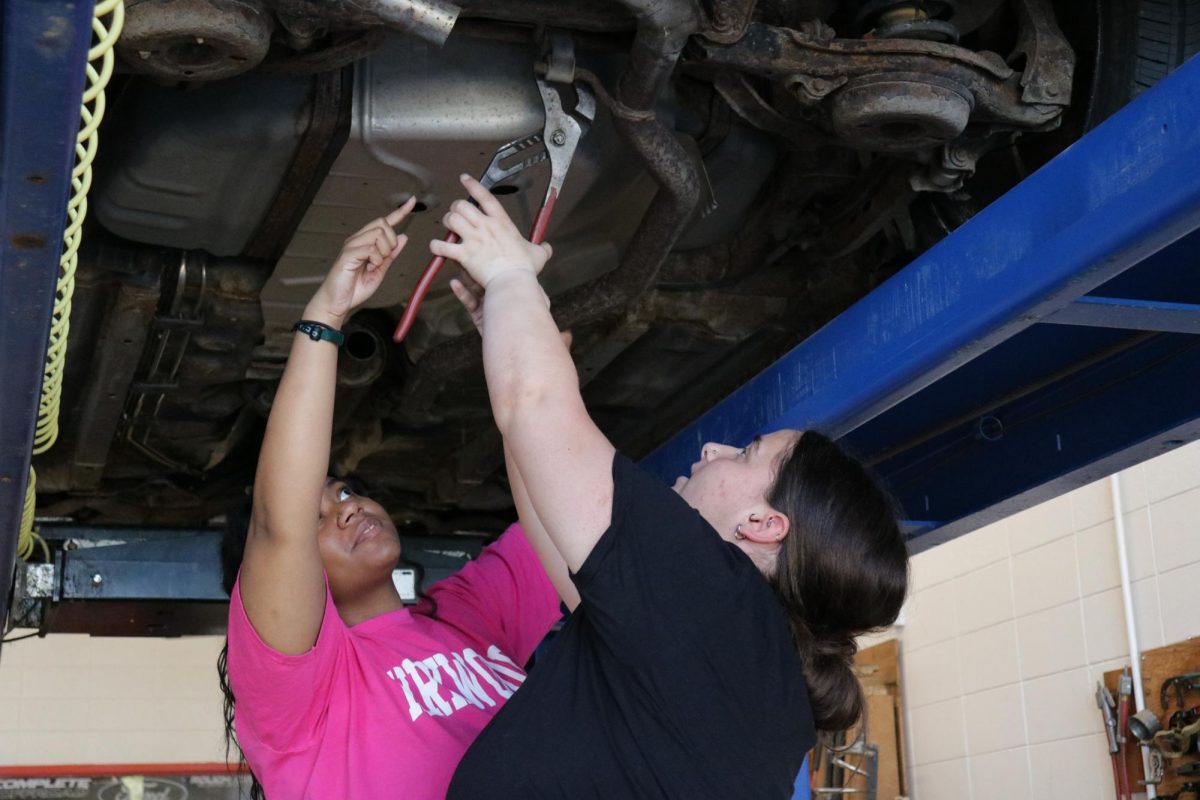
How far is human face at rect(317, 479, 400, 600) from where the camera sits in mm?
1729

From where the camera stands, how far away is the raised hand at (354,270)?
56.6 inches

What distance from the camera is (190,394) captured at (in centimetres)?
284

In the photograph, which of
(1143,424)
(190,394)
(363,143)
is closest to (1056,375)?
(1143,424)

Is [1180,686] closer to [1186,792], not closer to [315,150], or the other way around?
[1186,792]

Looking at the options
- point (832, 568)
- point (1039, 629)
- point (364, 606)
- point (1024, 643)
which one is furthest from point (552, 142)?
point (1024, 643)

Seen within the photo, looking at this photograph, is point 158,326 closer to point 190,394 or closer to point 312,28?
point 190,394

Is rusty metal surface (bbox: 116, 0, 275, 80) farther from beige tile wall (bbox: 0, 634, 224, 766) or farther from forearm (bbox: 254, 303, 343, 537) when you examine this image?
beige tile wall (bbox: 0, 634, 224, 766)

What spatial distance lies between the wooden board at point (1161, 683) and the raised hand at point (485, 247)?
3.81 meters

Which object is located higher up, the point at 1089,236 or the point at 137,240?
the point at 137,240

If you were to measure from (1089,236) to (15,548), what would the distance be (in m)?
1.59

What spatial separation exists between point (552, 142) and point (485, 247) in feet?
1.75

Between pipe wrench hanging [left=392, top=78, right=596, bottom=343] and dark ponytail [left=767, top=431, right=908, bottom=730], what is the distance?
43 centimetres

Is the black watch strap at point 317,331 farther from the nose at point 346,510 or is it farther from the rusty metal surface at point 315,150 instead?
the rusty metal surface at point 315,150

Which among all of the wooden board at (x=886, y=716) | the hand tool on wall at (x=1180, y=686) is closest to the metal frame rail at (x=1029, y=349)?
the hand tool on wall at (x=1180, y=686)
